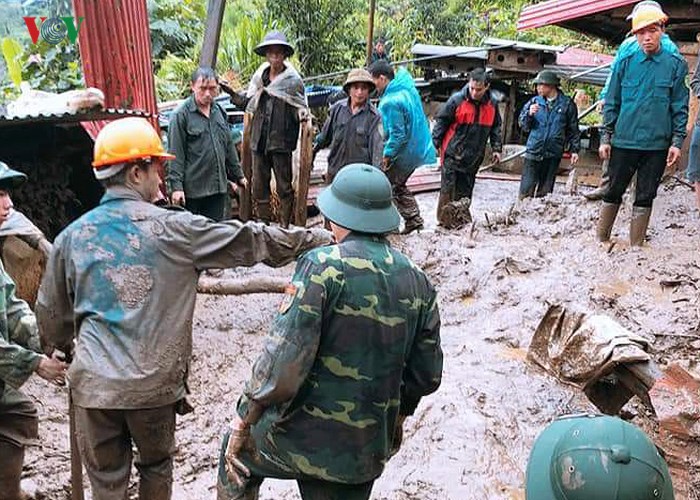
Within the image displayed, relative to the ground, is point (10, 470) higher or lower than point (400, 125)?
lower

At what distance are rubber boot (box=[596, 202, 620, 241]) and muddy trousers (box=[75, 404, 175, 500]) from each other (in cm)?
456

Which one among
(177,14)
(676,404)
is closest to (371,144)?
(676,404)

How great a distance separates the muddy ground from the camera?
374 centimetres

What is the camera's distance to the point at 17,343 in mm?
3150

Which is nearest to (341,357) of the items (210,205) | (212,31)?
(210,205)

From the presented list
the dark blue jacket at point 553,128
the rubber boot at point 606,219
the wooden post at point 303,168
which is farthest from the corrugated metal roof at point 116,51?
the dark blue jacket at point 553,128

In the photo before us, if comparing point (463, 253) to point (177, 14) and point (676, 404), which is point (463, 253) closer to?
point (676, 404)

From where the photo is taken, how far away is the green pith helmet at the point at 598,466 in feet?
4.48

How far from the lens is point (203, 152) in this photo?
19.6 feet

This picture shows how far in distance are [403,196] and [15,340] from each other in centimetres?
537

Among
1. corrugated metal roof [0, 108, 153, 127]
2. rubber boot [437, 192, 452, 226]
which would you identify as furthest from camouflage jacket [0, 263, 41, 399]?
rubber boot [437, 192, 452, 226]

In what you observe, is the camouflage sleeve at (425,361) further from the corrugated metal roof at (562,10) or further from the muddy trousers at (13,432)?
the corrugated metal roof at (562,10)

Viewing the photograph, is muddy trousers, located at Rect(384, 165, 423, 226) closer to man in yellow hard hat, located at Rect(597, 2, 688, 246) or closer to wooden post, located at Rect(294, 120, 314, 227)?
wooden post, located at Rect(294, 120, 314, 227)

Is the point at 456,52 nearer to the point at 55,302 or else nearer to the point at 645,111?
the point at 645,111
